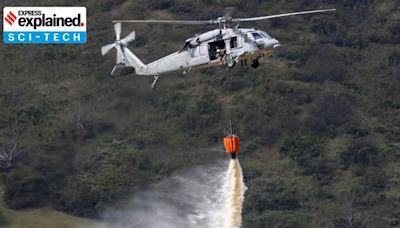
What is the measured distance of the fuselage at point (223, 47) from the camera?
63500mm

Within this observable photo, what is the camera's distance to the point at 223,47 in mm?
64625

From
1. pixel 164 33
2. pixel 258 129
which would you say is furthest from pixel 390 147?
pixel 164 33

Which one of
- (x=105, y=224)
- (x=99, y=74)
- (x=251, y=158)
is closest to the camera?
(x=105, y=224)

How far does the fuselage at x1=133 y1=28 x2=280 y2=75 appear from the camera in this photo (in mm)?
63500

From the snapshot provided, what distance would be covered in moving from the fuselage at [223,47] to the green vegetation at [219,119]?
30.0 m

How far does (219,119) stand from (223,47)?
56695 mm

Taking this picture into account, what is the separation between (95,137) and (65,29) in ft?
32.6

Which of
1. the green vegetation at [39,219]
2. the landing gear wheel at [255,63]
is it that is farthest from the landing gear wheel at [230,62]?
the green vegetation at [39,219]

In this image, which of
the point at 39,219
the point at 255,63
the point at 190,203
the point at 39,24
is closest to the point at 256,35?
the point at 255,63

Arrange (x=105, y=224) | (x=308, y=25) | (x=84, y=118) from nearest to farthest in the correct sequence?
(x=105, y=224) → (x=84, y=118) → (x=308, y=25)

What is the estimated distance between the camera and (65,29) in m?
100

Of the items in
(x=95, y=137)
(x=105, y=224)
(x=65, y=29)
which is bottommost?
(x=105, y=224)

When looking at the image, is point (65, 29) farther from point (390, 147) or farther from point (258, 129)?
point (390, 147)

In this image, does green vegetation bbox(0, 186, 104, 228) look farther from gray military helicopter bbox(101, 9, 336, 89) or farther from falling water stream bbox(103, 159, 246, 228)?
gray military helicopter bbox(101, 9, 336, 89)
